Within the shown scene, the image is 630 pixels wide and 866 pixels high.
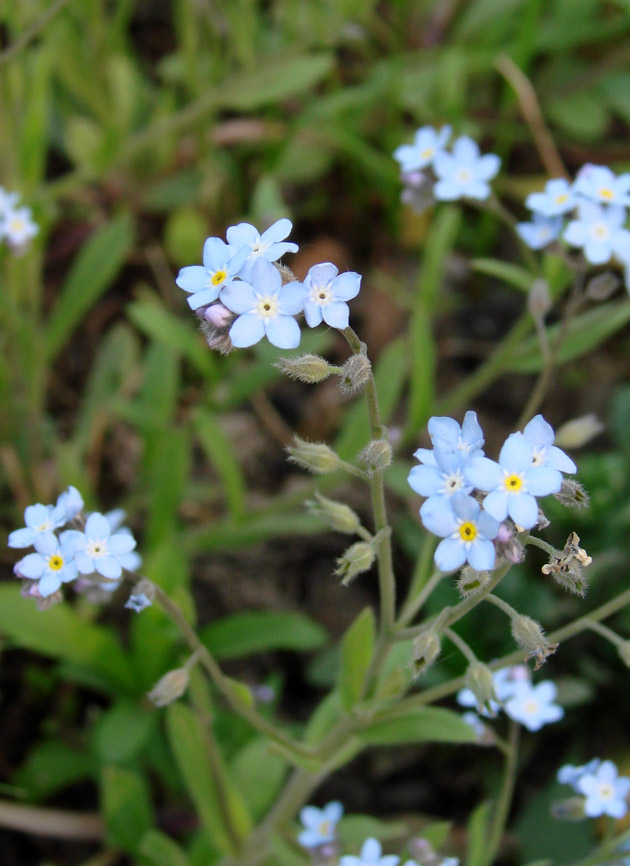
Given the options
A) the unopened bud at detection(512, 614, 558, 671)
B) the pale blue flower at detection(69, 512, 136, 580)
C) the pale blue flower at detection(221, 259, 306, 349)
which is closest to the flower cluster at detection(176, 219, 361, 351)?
the pale blue flower at detection(221, 259, 306, 349)

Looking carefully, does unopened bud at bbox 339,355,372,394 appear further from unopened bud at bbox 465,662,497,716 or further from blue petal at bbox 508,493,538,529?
unopened bud at bbox 465,662,497,716

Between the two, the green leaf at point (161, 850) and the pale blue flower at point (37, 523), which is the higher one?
the pale blue flower at point (37, 523)

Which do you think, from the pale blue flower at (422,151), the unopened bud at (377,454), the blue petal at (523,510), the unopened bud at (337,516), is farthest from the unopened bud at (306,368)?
the pale blue flower at (422,151)

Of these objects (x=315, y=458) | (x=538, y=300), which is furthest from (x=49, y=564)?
(x=538, y=300)

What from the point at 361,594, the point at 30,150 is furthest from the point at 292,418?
the point at 30,150

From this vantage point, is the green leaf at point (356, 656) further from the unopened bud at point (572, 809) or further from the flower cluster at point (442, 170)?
the flower cluster at point (442, 170)

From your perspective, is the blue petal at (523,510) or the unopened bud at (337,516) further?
the unopened bud at (337,516)
